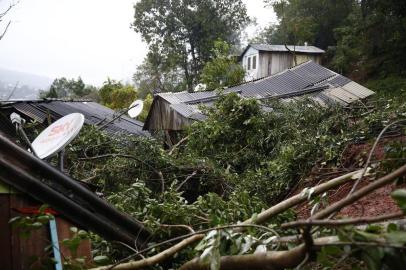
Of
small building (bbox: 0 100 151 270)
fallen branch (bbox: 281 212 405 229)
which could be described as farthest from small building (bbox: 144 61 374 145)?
fallen branch (bbox: 281 212 405 229)

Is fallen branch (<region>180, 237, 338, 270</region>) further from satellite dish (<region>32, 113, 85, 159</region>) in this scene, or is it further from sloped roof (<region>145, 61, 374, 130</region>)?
sloped roof (<region>145, 61, 374, 130</region>)

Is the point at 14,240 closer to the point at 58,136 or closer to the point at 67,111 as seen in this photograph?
the point at 58,136

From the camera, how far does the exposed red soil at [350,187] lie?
409 cm

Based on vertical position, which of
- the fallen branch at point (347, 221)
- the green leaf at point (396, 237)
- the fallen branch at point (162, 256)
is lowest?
the fallen branch at point (162, 256)

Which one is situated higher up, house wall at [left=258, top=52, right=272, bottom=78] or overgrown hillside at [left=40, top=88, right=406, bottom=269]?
house wall at [left=258, top=52, right=272, bottom=78]

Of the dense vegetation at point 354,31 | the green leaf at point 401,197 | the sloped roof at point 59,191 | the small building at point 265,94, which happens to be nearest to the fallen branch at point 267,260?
the green leaf at point 401,197

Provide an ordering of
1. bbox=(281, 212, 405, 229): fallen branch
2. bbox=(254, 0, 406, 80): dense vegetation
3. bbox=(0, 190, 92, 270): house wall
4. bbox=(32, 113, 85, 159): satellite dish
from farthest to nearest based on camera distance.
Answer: bbox=(254, 0, 406, 80): dense vegetation < bbox=(32, 113, 85, 159): satellite dish < bbox=(0, 190, 92, 270): house wall < bbox=(281, 212, 405, 229): fallen branch

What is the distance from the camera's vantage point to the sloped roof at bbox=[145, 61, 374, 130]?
44.0 ft

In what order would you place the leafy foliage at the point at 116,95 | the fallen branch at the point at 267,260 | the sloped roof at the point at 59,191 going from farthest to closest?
the leafy foliage at the point at 116,95, the sloped roof at the point at 59,191, the fallen branch at the point at 267,260

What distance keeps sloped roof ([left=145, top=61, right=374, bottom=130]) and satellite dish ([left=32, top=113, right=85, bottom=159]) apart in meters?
8.82

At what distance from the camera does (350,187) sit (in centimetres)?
481

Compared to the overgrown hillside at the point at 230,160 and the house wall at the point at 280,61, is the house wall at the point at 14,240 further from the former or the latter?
the house wall at the point at 280,61

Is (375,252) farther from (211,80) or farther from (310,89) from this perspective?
(211,80)

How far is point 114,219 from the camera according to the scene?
7.26ft
